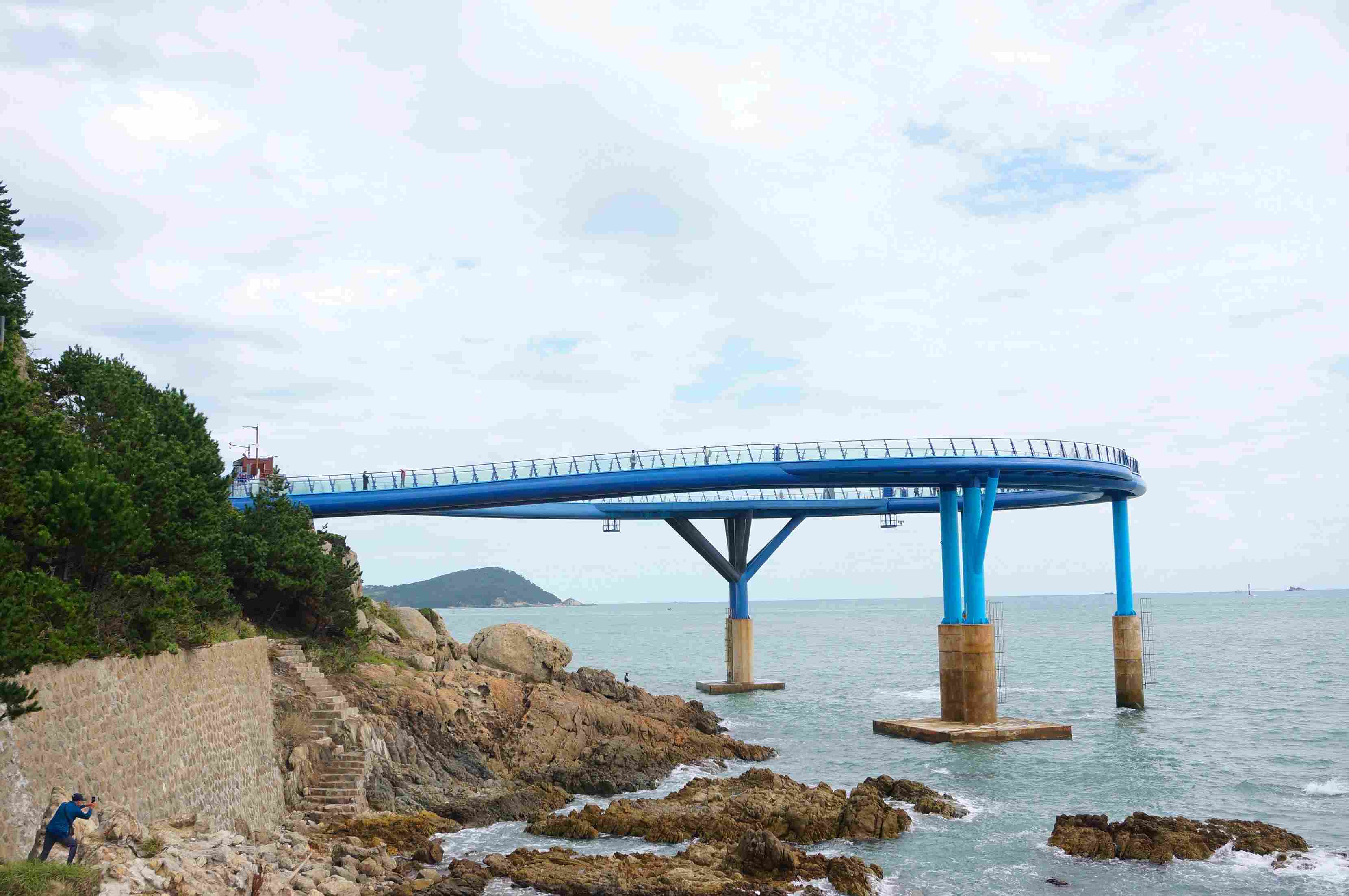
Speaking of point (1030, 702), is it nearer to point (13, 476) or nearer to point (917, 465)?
point (917, 465)

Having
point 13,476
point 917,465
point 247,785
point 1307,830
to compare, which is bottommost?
point 1307,830

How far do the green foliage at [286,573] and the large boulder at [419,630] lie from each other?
7.08 m

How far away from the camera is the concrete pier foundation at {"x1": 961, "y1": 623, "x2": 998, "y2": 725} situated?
4125cm

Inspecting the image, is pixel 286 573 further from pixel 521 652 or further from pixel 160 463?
pixel 521 652

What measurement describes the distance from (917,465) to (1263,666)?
55.9 m

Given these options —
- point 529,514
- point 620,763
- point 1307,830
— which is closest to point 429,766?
point 620,763

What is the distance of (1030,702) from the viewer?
5772cm

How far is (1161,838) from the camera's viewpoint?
24328 mm

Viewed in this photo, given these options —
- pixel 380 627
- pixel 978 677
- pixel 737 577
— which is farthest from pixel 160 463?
pixel 737 577

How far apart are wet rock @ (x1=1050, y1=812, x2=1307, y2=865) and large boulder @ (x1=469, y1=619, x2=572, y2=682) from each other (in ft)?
68.0

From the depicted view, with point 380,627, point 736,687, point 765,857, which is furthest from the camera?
point 736,687

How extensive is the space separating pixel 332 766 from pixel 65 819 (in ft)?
39.0

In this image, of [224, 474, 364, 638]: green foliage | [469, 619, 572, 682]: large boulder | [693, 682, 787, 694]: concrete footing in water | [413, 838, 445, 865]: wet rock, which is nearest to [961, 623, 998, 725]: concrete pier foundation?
[469, 619, 572, 682]: large boulder

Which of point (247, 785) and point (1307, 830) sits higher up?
point (247, 785)
